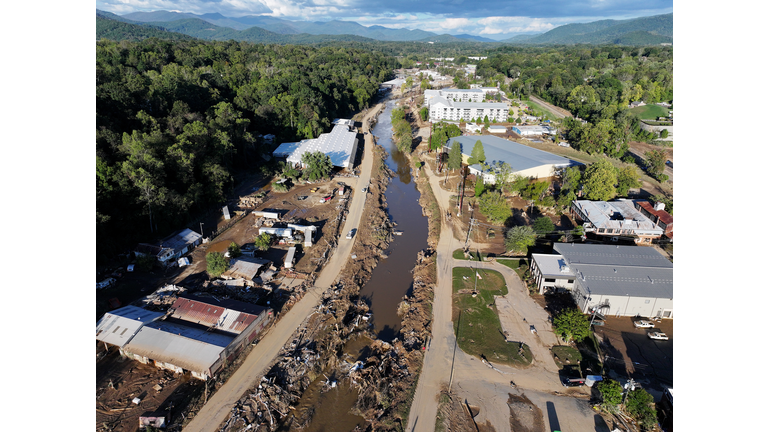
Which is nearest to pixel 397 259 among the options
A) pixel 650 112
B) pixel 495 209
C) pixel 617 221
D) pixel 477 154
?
pixel 495 209

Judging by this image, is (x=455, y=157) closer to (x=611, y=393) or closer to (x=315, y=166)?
(x=315, y=166)

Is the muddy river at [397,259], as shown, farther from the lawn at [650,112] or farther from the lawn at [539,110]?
the lawn at [650,112]

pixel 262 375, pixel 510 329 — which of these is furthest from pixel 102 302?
pixel 510 329

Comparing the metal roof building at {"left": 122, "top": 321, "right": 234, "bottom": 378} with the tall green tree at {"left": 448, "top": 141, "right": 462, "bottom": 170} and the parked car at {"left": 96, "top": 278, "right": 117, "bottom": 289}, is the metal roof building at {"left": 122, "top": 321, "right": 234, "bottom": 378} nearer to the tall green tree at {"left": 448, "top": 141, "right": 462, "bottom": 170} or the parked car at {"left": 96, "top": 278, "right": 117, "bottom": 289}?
the parked car at {"left": 96, "top": 278, "right": 117, "bottom": 289}

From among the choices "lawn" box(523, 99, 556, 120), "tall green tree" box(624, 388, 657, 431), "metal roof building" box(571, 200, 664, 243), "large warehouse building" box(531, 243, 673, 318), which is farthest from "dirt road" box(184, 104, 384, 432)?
"lawn" box(523, 99, 556, 120)

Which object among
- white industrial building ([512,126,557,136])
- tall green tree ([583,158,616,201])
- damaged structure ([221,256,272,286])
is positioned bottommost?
damaged structure ([221,256,272,286])

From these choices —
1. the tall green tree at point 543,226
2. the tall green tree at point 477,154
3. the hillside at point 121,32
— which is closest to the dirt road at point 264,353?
the tall green tree at point 543,226
